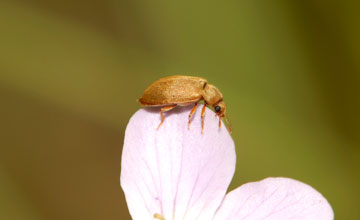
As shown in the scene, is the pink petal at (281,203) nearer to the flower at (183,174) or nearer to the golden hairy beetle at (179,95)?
the flower at (183,174)

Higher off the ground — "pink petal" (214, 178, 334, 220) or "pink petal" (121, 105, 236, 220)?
"pink petal" (121, 105, 236, 220)

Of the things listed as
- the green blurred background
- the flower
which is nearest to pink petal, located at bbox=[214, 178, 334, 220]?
the flower

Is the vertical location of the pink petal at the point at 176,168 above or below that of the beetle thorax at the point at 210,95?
below

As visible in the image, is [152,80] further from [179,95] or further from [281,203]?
[281,203]

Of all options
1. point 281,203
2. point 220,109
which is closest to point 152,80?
point 220,109

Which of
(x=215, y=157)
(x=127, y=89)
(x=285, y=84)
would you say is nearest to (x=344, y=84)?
(x=285, y=84)

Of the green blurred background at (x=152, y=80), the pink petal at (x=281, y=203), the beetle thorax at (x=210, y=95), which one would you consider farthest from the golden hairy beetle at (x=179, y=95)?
the green blurred background at (x=152, y=80)

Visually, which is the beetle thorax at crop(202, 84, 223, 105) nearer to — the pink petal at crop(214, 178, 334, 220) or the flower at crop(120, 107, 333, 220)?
the flower at crop(120, 107, 333, 220)
